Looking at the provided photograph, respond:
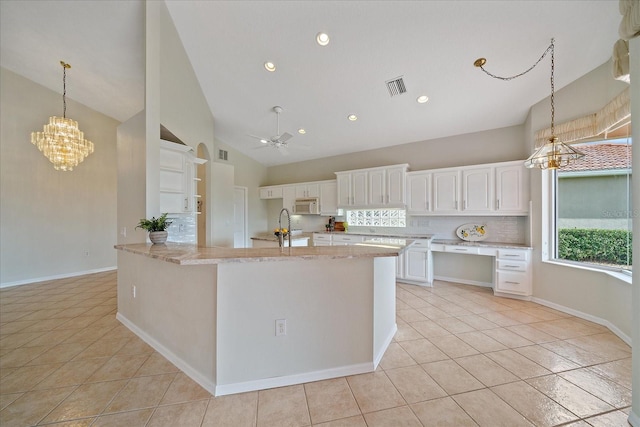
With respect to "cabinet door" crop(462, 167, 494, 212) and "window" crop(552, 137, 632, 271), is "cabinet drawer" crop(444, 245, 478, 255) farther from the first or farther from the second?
"window" crop(552, 137, 632, 271)

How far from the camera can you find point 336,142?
535cm

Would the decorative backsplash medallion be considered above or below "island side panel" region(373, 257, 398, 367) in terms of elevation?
above

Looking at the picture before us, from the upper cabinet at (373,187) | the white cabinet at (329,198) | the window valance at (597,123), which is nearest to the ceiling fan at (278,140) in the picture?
the upper cabinet at (373,187)

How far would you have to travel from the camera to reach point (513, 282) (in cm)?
369

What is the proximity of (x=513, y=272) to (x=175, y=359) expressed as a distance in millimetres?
4520

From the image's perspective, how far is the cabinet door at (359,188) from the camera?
202 inches

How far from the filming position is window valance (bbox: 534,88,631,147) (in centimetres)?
240

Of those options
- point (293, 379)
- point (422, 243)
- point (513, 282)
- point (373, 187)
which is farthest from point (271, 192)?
point (513, 282)

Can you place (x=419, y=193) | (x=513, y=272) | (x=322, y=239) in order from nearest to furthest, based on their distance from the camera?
(x=513, y=272) < (x=419, y=193) < (x=322, y=239)

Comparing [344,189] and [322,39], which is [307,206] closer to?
[344,189]

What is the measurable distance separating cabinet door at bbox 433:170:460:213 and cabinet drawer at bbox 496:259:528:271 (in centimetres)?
105

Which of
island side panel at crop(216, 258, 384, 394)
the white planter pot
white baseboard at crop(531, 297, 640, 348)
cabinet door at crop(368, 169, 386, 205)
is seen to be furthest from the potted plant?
white baseboard at crop(531, 297, 640, 348)

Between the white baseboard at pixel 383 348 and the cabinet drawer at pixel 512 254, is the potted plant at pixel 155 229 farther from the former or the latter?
the cabinet drawer at pixel 512 254

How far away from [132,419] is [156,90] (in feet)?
10.4
